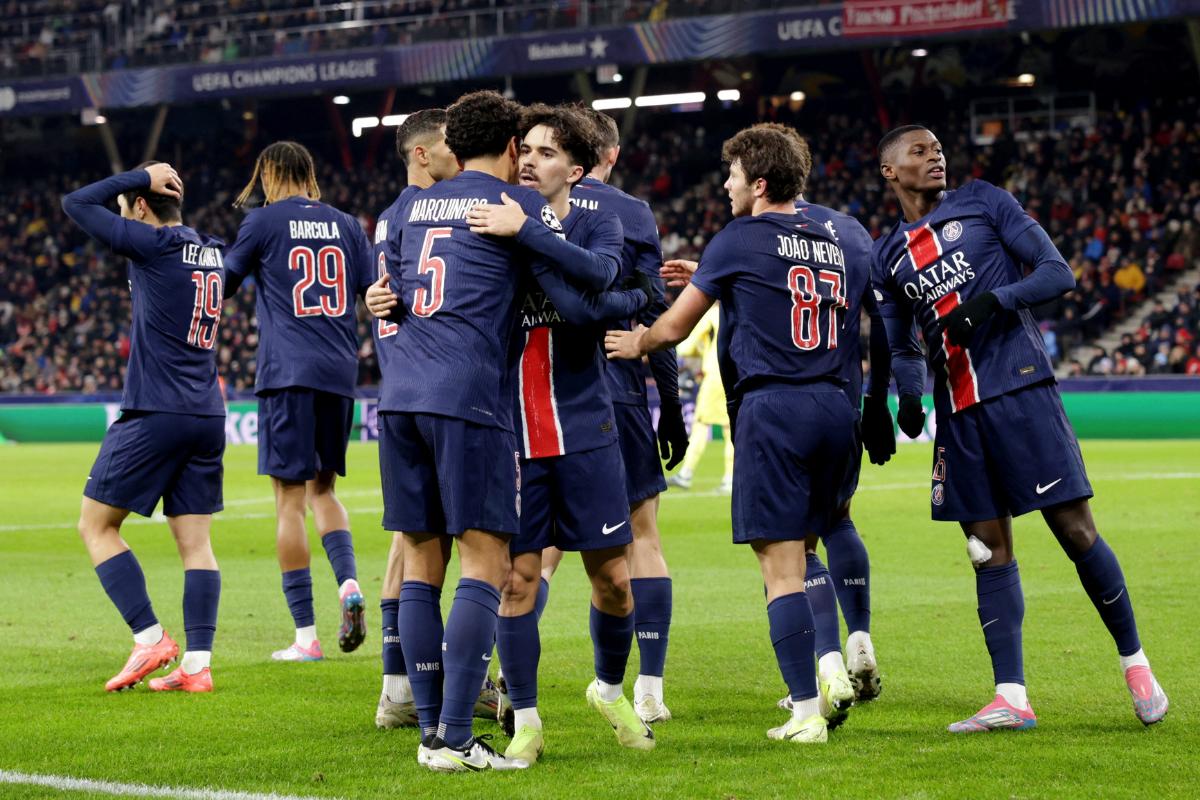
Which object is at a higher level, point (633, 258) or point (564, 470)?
point (633, 258)

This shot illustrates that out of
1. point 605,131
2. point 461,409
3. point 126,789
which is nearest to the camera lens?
point 126,789

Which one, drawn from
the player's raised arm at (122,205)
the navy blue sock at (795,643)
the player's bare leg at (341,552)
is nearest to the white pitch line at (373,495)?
the player's bare leg at (341,552)

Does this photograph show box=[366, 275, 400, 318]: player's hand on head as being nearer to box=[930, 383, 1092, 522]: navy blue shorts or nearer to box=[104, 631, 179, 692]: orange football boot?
box=[930, 383, 1092, 522]: navy blue shorts

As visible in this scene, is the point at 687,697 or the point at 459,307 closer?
the point at 459,307

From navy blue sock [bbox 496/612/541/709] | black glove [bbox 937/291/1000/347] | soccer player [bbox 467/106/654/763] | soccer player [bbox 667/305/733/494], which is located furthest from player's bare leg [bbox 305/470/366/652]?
soccer player [bbox 667/305/733/494]

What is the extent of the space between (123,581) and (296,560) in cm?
100

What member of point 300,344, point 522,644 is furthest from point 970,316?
point 300,344

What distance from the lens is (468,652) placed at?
496 centimetres

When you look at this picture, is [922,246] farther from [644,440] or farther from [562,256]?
[562,256]

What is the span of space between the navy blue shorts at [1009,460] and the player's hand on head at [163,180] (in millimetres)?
3445

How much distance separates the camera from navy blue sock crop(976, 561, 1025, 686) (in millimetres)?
5773

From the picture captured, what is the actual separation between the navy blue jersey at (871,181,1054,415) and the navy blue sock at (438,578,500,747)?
6.66ft

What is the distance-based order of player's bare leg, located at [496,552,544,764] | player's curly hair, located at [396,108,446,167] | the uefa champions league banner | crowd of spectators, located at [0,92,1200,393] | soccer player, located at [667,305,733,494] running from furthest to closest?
1. the uefa champions league banner
2. crowd of spectators, located at [0,92,1200,393]
3. soccer player, located at [667,305,733,494]
4. player's curly hair, located at [396,108,446,167]
5. player's bare leg, located at [496,552,544,764]

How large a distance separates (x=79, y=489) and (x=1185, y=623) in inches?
574
